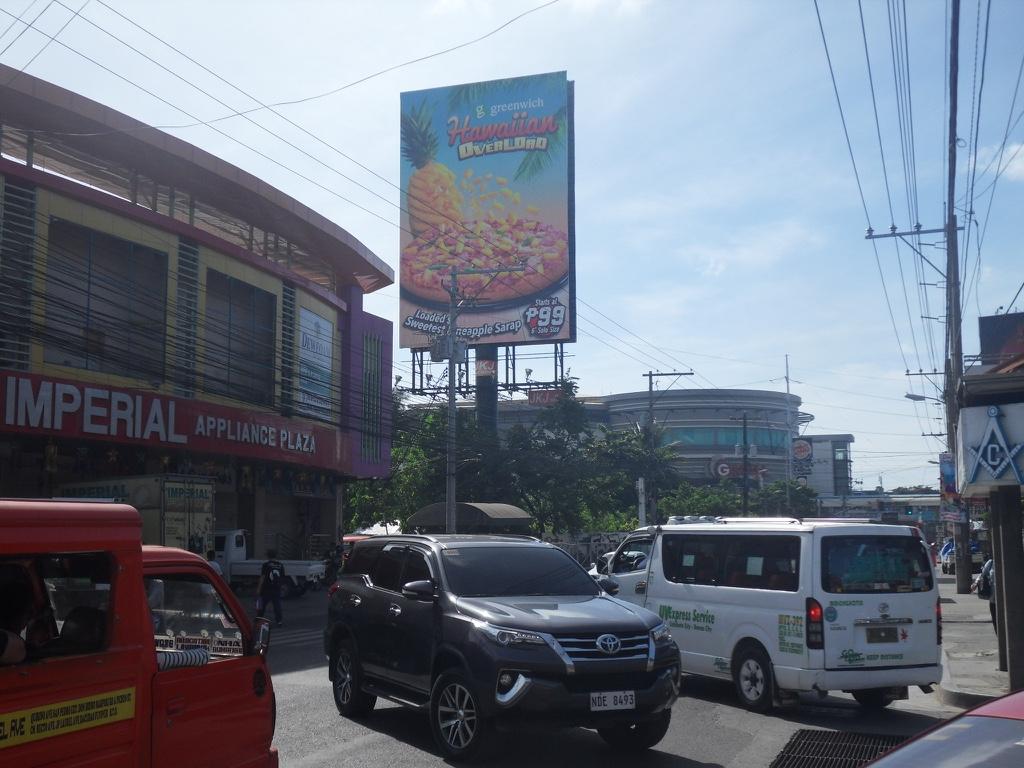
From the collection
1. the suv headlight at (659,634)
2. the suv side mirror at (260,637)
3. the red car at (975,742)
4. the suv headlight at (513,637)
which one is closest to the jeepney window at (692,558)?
the suv headlight at (659,634)

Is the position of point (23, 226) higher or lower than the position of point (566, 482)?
higher

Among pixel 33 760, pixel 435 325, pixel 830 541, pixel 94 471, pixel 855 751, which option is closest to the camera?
pixel 33 760

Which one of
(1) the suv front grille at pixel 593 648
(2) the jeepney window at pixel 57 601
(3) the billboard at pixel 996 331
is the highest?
(3) the billboard at pixel 996 331

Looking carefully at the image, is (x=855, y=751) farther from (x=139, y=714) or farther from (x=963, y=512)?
(x=963, y=512)

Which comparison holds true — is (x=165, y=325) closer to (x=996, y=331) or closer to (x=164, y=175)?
(x=164, y=175)

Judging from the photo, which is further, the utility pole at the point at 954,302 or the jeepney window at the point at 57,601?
the utility pole at the point at 954,302

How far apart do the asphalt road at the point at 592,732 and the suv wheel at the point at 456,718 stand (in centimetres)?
21

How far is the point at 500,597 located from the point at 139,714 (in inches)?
172

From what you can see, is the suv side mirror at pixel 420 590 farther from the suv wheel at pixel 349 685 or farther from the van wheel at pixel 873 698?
the van wheel at pixel 873 698

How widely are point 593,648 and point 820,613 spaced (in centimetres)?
346

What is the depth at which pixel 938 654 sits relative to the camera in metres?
11.0

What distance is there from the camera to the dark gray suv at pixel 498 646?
308 inches

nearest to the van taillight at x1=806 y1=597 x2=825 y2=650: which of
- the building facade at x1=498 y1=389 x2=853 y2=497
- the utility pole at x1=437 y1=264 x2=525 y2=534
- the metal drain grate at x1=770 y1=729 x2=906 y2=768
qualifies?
the metal drain grate at x1=770 y1=729 x2=906 y2=768

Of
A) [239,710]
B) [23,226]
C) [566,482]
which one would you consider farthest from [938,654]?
[566,482]
